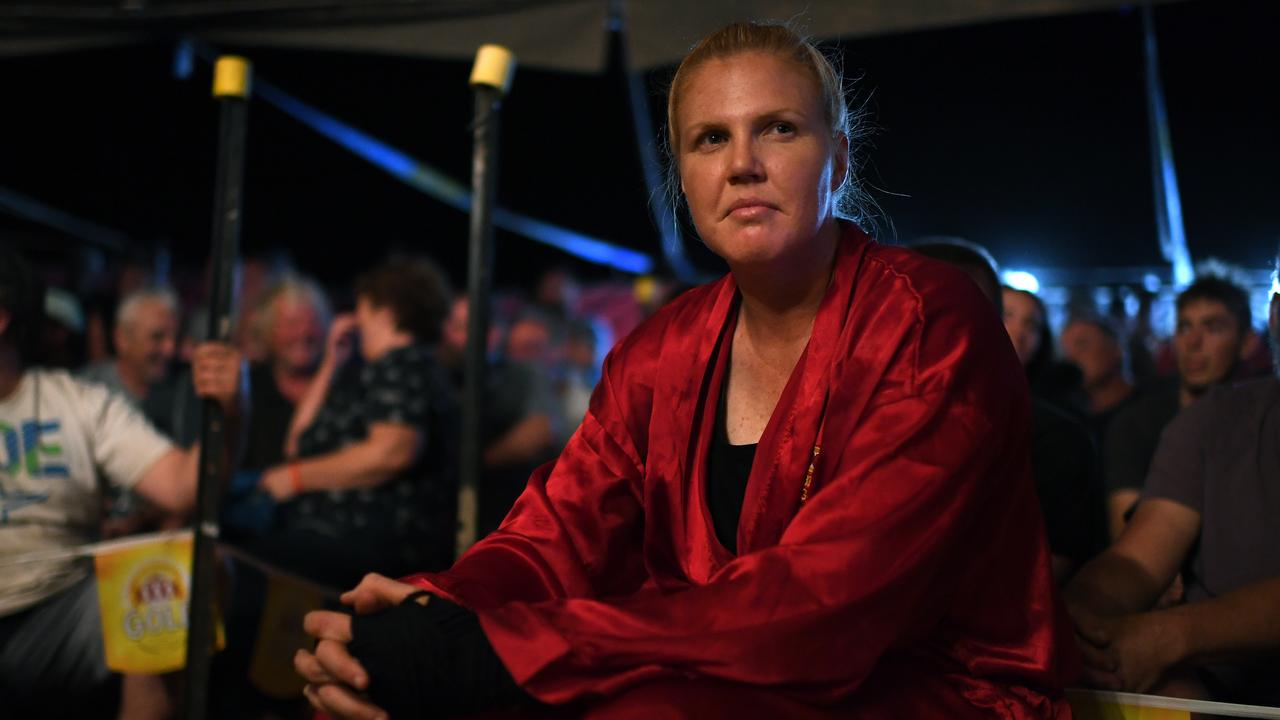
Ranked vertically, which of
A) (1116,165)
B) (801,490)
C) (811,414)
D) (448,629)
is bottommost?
(448,629)

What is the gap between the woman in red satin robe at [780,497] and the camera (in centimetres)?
148

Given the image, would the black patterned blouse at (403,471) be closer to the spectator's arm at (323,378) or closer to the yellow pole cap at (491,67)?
the spectator's arm at (323,378)

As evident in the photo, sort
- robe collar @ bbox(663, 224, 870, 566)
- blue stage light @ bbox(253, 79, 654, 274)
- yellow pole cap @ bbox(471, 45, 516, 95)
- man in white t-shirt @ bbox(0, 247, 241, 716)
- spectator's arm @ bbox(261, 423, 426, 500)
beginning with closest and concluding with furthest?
robe collar @ bbox(663, 224, 870, 566), yellow pole cap @ bbox(471, 45, 516, 95), man in white t-shirt @ bbox(0, 247, 241, 716), spectator's arm @ bbox(261, 423, 426, 500), blue stage light @ bbox(253, 79, 654, 274)

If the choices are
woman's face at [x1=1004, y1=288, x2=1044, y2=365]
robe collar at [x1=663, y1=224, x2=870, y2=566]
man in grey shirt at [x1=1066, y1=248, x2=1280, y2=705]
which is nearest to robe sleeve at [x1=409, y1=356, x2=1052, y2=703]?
robe collar at [x1=663, y1=224, x2=870, y2=566]

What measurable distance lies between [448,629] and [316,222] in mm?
7626

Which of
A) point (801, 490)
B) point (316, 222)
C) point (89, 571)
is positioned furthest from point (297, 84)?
point (801, 490)

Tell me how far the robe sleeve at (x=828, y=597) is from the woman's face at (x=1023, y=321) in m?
1.69

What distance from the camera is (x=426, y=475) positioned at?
403 cm

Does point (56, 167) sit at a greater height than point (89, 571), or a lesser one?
greater

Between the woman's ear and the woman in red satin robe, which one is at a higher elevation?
the woman's ear

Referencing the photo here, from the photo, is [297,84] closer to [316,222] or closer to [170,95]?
[170,95]

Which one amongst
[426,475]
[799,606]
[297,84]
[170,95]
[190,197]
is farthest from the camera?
[190,197]

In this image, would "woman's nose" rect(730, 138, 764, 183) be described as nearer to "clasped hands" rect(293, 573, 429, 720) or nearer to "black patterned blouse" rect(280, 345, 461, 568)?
"clasped hands" rect(293, 573, 429, 720)

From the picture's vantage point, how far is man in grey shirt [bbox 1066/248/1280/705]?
1972 millimetres
